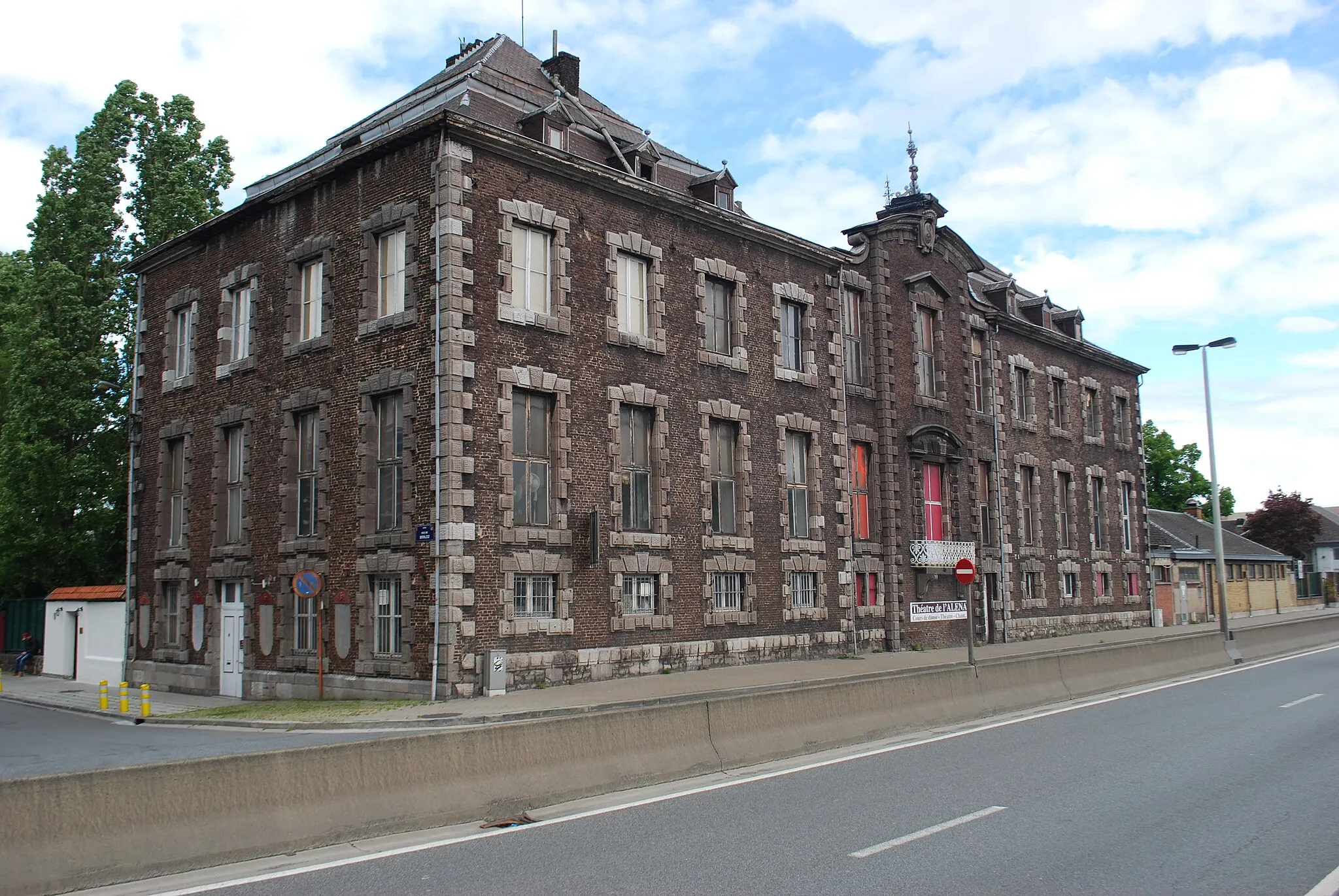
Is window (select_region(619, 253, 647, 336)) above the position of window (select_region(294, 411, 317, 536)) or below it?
above

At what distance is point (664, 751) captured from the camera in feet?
38.7

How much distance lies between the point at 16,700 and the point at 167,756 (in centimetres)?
1592

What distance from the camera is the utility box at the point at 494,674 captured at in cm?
2134

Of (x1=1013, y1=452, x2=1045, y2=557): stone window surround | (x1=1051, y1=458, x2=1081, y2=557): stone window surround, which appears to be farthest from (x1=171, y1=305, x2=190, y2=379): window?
(x1=1051, y1=458, x2=1081, y2=557): stone window surround

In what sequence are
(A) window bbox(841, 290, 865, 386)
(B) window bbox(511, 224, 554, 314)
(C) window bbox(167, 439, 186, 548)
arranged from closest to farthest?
(B) window bbox(511, 224, 554, 314)
(C) window bbox(167, 439, 186, 548)
(A) window bbox(841, 290, 865, 386)

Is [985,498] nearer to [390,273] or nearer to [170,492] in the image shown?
[390,273]

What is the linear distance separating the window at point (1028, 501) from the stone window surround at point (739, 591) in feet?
57.1

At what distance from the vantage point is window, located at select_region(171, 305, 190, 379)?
30609 millimetres

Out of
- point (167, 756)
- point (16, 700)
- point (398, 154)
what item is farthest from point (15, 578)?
point (167, 756)

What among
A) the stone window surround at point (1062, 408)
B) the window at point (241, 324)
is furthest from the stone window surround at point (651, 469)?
the stone window surround at point (1062, 408)

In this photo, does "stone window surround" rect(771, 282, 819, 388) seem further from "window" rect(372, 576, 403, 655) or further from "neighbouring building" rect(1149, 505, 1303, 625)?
"neighbouring building" rect(1149, 505, 1303, 625)

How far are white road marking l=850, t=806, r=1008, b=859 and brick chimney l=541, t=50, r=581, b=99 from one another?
84.1ft

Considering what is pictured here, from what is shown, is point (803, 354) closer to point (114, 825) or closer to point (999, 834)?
point (999, 834)

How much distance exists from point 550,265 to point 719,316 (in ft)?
19.5
